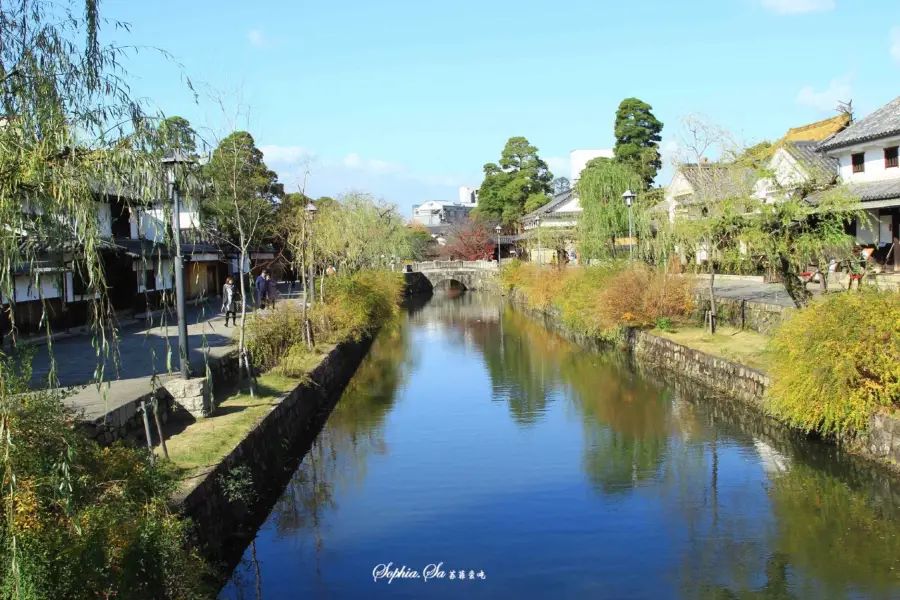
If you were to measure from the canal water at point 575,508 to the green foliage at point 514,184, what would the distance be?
54.3 m

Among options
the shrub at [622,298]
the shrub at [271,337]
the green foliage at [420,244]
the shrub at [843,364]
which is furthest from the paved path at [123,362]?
the green foliage at [420,244]

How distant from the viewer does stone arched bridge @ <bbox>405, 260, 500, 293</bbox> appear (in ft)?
202

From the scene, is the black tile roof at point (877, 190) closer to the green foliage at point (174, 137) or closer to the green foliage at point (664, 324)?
the green foliage at point (664, 324)

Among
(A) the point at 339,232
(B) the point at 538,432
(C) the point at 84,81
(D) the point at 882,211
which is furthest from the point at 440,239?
(C) the point at 84,81

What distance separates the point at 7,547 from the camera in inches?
187

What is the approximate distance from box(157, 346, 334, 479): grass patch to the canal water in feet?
4.31

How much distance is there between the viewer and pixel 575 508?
35.8ft

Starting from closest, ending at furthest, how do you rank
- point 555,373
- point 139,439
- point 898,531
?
A: point 898,531 → point 139,439 → point 555,373

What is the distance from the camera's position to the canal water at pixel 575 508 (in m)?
8.62

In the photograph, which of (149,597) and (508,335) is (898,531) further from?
(508,335)

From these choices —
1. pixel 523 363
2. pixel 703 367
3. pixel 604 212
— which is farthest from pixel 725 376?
pixel 604 212

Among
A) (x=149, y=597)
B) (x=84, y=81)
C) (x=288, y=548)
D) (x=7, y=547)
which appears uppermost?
(x=84, y=81)


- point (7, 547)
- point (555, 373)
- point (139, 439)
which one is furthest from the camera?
point (555, 373)

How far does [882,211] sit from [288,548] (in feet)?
77.4
